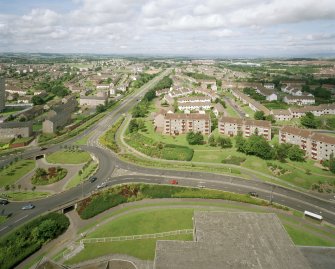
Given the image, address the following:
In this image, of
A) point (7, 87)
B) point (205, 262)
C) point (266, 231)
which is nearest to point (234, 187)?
point (266, 231)

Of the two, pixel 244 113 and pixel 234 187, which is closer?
pixel 234 187

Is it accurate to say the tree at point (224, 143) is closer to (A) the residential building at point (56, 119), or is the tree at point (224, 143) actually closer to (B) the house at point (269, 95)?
(A) the residential building at point (56, 119)

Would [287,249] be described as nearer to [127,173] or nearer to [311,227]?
[311,227]

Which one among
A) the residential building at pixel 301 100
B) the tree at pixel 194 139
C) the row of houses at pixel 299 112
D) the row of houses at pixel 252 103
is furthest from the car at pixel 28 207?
the residential building at pixel 301 100

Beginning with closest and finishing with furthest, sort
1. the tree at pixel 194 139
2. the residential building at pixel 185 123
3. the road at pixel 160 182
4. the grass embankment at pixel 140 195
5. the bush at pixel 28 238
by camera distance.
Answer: the bush at pixel 28 238 → the road at pixel 160 182 → the grass embankment at pixel 140 195 → the tree at pixel 194 139 → the residential building at pixel 185 123

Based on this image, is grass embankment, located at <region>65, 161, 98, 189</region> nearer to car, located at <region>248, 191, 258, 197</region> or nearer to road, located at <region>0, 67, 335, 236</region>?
road, located at <region>0, 67, 335, 236</region>

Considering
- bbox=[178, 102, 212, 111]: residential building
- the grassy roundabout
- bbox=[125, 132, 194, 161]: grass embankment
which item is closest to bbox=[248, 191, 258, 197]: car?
the grassy roundabout
